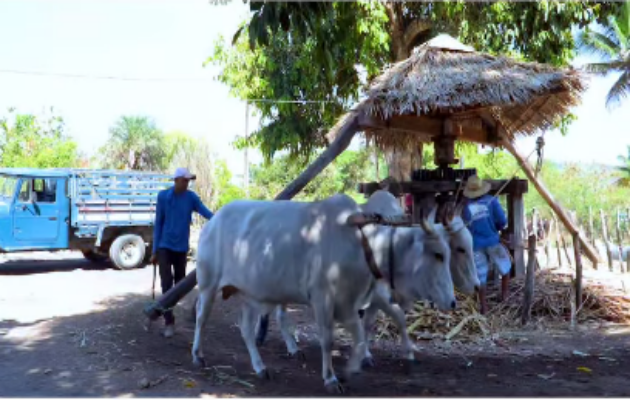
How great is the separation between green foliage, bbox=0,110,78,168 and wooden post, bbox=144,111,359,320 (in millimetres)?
21268

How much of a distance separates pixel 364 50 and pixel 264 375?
709 cm

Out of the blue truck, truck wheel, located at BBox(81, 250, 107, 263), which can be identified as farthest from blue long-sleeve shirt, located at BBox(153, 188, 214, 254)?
truck wheel, located at BBox(81, 250, 107, 263)

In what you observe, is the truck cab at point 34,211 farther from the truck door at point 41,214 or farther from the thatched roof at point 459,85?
the thatched roof at point 459,85

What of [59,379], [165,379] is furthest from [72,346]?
[165,379]

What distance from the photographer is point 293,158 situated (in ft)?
44.9

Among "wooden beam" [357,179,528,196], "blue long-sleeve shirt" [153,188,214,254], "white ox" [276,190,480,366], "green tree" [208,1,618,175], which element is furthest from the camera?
"green tree" [208,1,618,175]

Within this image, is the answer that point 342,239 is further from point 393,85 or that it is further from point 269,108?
point 269,108

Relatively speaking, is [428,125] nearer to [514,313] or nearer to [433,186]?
[433,186]

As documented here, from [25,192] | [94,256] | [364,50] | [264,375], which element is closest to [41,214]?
[25,192]

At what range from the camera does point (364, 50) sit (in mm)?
10758

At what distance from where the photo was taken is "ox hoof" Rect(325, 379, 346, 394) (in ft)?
14.9

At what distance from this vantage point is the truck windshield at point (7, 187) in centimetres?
1268

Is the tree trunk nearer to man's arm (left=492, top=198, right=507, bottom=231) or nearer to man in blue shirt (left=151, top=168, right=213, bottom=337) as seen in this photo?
man's arm (left=492, top=198, right=507, bottom=231)

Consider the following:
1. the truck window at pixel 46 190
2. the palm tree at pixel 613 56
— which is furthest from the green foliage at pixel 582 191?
the truck window at pixel 46 190
